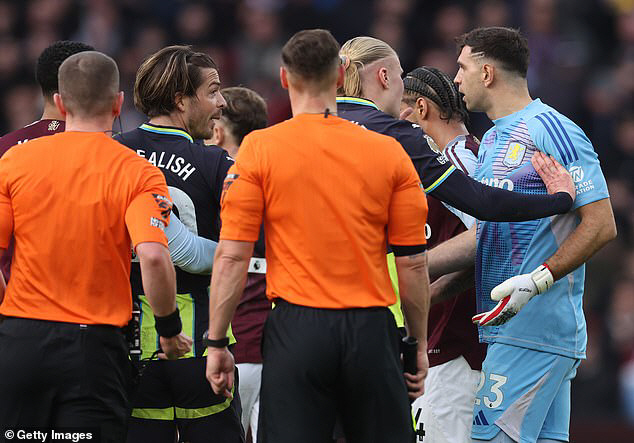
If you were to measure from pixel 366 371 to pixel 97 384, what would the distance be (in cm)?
115

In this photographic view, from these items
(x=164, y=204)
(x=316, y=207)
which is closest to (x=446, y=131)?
(x=316, y=207)

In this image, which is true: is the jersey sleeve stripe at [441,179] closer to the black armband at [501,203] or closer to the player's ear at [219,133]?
the black armband at [501,203]

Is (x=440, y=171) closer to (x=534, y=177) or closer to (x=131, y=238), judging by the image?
(x=534, y=177)

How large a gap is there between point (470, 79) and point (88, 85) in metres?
2.15

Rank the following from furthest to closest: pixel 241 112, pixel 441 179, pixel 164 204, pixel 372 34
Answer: pixel 372 34, pixel 241 112, pixel 441 179, pixel 164 204

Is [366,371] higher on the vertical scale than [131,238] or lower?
lower

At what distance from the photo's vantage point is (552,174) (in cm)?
551

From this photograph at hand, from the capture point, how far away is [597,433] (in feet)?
33.5

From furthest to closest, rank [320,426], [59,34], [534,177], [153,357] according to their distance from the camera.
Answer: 1. [59,34]
2. [534,177]
3. [153,357]
4. [320,426]

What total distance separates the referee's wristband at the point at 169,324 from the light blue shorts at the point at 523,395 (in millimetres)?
1699

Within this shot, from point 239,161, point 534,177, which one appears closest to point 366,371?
point 239,161

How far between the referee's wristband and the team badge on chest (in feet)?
6.40

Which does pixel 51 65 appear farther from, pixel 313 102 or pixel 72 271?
pixel 313 102

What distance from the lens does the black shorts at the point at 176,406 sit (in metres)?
5.26
